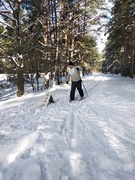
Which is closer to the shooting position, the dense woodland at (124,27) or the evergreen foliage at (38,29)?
the evergreen foliage at (38,29)

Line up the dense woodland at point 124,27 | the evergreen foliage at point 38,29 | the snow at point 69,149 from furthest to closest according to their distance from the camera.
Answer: the dense woodland at point 124,27 < the evergreen foliage at point 38,29 < the snow at point 69,149

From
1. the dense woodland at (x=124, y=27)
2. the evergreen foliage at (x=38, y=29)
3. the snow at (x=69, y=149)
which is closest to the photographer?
the snow at (x=69, y=149)

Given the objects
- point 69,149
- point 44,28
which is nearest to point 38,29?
point 44,28

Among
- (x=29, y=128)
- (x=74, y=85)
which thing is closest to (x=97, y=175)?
(x=29, y=128)

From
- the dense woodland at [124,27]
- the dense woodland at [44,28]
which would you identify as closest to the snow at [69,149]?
the dense woodland at [44,28]

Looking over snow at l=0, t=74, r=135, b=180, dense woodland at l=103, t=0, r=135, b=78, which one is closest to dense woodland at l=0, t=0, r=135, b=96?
dense woodland at l=103, t=0, r=135, b=78

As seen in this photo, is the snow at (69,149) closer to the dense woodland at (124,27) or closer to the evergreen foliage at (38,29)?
the evergreen foliage at (38,29)

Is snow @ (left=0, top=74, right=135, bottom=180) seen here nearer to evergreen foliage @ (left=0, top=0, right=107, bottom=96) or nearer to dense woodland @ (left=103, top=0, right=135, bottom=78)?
evergreen foliage @ (left=0, top=0, right=107, bottom=96)

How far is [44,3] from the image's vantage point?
1603 centimetres

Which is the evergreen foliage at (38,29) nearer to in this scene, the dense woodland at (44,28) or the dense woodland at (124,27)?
the dense woodland at (44,28)

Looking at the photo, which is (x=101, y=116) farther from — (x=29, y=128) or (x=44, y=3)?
(x=44, y=3)

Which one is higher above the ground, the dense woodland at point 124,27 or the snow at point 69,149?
the dense woodland at point 124,27

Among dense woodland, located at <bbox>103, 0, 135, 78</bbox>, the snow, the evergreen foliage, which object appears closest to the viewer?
the snow

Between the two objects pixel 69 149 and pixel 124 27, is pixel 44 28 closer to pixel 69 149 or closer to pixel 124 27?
pixel 124 27
